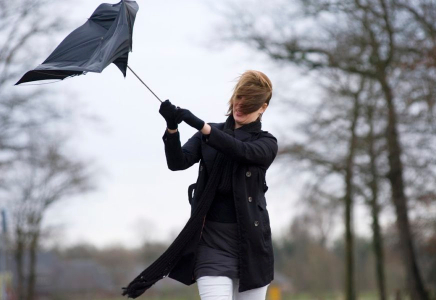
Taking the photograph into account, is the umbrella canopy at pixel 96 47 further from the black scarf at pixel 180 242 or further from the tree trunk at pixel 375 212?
the tree trunk at pixel 375 212

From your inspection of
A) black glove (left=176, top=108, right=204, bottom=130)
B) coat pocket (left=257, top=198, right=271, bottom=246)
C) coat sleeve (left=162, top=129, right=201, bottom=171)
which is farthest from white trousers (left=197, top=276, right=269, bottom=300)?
black glove (left=176, top=108, right=204, bottom=130)

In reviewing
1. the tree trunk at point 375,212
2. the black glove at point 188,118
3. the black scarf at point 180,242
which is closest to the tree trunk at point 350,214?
the tree trunk at point 375,212

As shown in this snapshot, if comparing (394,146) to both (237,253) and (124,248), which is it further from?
(124,248)

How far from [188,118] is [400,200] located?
65.1ft

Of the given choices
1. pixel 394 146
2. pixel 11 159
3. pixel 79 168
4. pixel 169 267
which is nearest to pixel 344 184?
pixel 394 146

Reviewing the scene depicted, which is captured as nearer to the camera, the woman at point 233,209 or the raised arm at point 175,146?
the raised arm at point 175,146

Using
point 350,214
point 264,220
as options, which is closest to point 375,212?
point 350,214

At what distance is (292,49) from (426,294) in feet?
27.4

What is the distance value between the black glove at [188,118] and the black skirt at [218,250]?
2.15 ft

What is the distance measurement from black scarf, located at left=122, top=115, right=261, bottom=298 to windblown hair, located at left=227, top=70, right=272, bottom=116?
0.71 ft

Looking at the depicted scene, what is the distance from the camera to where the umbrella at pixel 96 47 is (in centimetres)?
452

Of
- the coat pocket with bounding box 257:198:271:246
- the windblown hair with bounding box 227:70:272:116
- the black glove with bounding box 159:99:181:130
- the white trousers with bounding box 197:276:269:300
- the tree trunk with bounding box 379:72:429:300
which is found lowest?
the white trousers with bounding box 197:276:269:300

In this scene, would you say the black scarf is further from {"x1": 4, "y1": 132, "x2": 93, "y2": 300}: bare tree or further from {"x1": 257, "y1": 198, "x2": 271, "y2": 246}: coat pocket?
{"x1": 4, "y1": 132, "x2": 93, "y2": 300}: bare tree

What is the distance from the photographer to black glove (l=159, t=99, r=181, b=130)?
435 cm
